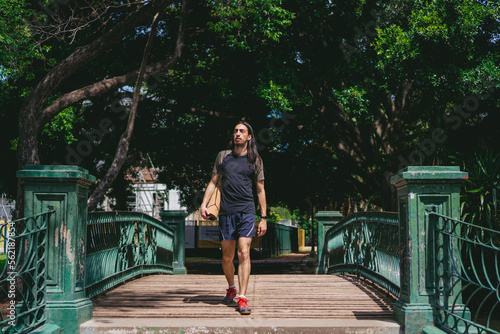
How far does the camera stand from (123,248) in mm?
7363

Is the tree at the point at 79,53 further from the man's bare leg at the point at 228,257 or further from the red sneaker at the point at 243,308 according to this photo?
the red sneaker at the point at 243,308

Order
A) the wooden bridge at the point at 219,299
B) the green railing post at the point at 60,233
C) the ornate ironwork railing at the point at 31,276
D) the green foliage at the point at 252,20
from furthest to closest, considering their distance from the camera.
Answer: the green foliage at the point at 252,20
the green railing post at the point at 60,233
the wooden bridge at the point at 219,299
the ornate ironwork railing at the point at 31,276

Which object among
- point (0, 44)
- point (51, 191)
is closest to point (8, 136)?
point (0, 44)

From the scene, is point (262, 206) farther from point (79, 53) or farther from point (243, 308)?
point (79, 53)

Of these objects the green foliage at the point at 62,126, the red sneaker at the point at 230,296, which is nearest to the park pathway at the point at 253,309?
the red sneaker at the point at 230,296

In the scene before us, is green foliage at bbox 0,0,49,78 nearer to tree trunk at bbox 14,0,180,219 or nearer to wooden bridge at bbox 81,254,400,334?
tree trunk at bbox 14,0,180,219

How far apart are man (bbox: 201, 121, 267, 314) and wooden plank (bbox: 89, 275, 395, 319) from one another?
1.30ft

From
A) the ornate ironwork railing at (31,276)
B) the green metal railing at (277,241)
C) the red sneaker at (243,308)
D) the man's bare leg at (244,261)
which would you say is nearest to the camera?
the ornate ironwork railing at (31,276)

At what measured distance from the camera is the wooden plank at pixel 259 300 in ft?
16.4

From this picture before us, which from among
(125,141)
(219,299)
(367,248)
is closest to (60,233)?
(219,299)

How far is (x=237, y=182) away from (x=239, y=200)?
0.65 feet

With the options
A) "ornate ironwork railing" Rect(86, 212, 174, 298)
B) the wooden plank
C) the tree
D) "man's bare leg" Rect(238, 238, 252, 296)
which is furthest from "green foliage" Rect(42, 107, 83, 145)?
"man's bare leg" Rect(238, 238, 252, 296)

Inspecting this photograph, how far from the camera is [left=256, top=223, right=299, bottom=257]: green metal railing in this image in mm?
27469

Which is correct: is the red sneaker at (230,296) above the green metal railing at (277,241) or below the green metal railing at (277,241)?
above
